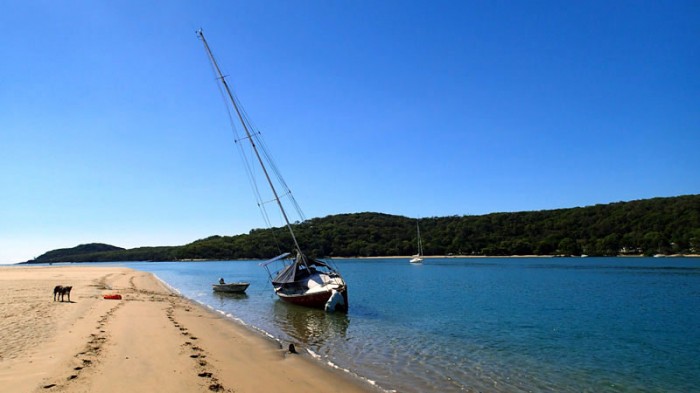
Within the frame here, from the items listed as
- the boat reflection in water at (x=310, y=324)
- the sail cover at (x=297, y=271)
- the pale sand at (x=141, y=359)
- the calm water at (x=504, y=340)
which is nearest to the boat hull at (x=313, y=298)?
the boat reflection in water at (x=310, y=324)

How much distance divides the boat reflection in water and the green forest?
→ 224 feet

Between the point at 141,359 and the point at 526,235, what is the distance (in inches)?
6437

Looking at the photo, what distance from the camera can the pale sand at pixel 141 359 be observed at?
9070 mm

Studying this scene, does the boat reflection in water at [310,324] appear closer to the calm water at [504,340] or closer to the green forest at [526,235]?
the calm water at [504,340]

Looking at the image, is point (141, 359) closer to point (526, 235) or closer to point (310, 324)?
point (310, 324)

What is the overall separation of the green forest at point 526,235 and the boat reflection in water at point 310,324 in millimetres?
68321

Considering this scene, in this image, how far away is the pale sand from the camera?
29.8 ft

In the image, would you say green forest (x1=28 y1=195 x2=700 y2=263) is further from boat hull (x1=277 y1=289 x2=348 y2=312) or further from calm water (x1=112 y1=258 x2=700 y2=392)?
calm water (x1=112 y1=258 x2=700 y2=392)

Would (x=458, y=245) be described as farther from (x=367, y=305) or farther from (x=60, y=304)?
(x=60, y=304)

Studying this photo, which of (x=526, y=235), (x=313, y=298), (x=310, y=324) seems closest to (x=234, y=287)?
(x=313, y=298)

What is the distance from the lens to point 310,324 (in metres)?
23.0

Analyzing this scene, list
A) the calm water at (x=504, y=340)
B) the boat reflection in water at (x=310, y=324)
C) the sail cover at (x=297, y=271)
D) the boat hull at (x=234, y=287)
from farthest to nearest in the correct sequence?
the boat hull at (x=234, y=287) → the sail cover at (x=297, y=271) → the boat reflection in water at (x=310, y=324) → the calm water at (x=504, y=340)

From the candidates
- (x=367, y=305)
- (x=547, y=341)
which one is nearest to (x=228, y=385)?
(x=547, y=341)

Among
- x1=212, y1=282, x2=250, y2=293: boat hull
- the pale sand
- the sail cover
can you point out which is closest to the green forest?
x1=212, y1=282, x2=250, y2=293: boat hull
